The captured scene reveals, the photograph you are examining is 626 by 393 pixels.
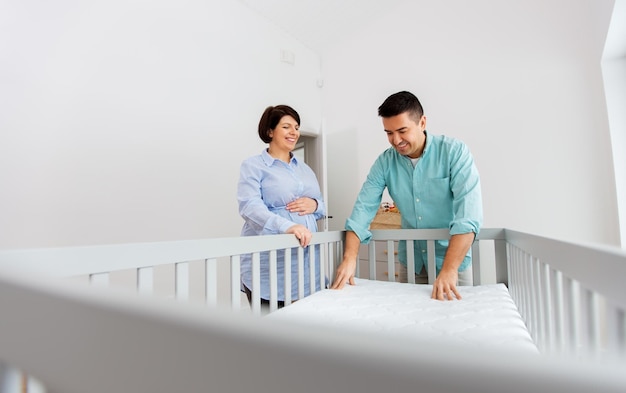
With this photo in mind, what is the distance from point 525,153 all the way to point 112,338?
9.84ft

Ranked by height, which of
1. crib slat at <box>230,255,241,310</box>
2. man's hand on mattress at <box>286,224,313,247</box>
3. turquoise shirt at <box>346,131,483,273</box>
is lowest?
crib slat at <box>230,255,241,310</box>

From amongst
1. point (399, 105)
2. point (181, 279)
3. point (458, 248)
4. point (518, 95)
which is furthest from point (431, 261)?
point (518, 95)

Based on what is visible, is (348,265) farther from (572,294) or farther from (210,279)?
(572,294)

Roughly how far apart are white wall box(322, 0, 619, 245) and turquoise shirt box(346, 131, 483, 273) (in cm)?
138

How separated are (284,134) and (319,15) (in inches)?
95.0

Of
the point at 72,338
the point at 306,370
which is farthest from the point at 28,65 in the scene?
the point at 306,370

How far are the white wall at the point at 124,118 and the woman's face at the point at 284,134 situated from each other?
1051 millimetres

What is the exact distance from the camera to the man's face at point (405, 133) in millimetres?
1267

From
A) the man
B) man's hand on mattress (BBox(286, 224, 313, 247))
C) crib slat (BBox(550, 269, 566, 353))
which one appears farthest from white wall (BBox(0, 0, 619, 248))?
crib slat (BBox(550, 269, 566, 353))

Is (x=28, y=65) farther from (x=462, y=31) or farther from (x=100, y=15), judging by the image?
(x=462, y=31)

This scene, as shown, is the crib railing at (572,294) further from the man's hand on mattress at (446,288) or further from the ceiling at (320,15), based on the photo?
the ceiling at (320,15)

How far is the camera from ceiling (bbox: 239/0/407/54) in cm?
311

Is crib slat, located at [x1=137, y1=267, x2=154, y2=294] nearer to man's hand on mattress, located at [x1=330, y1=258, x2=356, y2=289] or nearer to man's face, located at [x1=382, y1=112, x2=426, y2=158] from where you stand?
man's hand on mattress, located at [x1=330, y1=258, x2=356, y2=289]

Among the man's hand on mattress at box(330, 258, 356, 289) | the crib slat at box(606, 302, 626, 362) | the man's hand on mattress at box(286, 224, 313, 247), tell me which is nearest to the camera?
the crib slat at box(606, 302, 626, 362)
